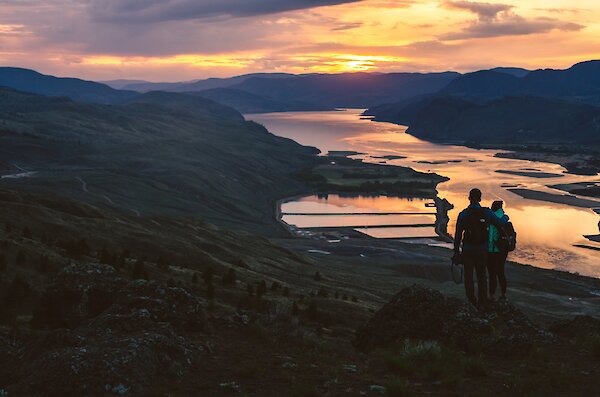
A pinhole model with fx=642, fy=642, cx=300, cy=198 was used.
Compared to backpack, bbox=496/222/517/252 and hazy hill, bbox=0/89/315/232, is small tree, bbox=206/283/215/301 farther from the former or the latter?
hazy hill, bbox=0/89/315/232

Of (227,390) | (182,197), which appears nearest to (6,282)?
Answer: (227,390)

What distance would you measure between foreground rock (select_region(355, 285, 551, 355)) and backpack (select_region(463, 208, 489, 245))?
5.61 feet

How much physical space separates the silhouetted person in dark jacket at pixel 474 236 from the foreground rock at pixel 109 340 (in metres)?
7.09

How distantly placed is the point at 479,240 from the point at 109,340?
981cm

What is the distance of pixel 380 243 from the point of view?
99.1m

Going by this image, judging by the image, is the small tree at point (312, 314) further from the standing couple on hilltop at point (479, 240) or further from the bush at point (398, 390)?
the bush at point (398, 390)

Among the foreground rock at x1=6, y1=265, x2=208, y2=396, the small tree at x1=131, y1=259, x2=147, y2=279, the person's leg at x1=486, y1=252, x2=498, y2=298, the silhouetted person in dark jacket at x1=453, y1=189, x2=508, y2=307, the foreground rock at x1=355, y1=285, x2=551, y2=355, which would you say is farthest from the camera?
the small tree at x1=131, y1=259, x2=147, y2=279

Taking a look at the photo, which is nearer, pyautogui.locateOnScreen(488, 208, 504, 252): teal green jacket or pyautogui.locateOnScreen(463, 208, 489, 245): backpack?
pyautogui.locateOnScreen(463, 208, 489, 245): backpack

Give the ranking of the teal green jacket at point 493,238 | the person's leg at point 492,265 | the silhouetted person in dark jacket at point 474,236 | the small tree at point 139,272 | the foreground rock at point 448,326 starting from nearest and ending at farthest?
the foreground rock at point 448,326 → the silhouetted person in dark jacket at point 474,236 → the teal green jacket at point 493,238 → the person's leg at point 492,265 → the small tree at point 139,272

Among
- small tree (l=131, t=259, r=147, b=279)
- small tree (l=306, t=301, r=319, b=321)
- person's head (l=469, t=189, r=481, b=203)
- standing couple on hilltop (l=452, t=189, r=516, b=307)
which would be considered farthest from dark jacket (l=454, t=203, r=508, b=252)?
small tree (l=131, t=259, r=147, b=279)

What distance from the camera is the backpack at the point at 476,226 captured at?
17.0 metres

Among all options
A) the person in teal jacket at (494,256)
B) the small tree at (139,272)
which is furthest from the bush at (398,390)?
the small tree at (139,272)

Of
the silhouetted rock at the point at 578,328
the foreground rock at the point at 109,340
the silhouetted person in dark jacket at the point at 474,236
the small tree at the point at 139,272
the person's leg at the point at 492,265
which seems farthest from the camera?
the small tree at the point at 139,272

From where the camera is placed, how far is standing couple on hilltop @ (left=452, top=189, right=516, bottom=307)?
17.0m
